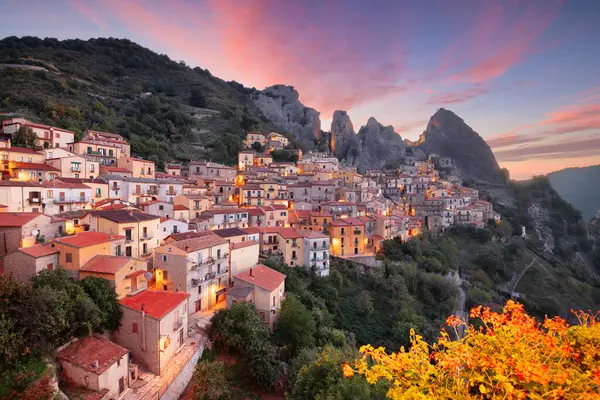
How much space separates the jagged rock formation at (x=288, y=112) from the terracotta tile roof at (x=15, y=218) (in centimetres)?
9568

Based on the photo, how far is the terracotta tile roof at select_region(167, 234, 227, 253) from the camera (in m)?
23.2

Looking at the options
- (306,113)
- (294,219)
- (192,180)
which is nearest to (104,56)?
(306,113)

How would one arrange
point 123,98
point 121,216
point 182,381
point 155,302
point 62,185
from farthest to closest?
1. point 123,98
2. point 62,185
3. point 121,216
4. point 155,302
5. point 182,381

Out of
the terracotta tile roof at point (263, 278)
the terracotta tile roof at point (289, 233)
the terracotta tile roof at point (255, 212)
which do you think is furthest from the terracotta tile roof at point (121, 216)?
the terracotta tile roof at point (255, 212)

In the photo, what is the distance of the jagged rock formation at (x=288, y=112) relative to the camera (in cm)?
11973

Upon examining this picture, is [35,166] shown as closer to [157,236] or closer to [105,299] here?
[157,236]

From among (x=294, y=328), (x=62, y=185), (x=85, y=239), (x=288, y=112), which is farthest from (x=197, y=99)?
(x=294, y=328)

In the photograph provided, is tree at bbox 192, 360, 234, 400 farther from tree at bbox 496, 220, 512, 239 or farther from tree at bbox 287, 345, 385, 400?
tree at bbox 496, 220, 512, 239

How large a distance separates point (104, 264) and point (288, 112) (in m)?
124

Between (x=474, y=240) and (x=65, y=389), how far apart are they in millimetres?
67829

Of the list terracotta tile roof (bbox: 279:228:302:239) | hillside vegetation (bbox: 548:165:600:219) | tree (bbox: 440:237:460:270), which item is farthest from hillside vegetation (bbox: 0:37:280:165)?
hillside vegetation (bbox: 548:165:600:219)

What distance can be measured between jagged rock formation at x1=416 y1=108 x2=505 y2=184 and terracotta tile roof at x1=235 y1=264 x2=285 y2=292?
337ft

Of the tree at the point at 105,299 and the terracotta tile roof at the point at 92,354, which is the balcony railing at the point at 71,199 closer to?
the tree at the point at 105,299

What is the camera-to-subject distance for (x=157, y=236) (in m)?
26.7
